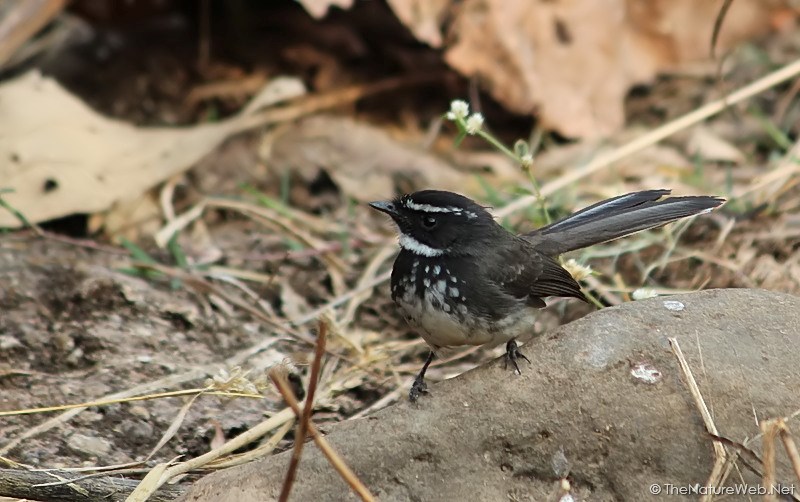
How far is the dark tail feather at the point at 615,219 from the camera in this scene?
4.89m

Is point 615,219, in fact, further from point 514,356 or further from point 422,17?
point 422,17

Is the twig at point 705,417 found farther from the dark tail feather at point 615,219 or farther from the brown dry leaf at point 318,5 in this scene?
the brown dry leaf at point 318,5

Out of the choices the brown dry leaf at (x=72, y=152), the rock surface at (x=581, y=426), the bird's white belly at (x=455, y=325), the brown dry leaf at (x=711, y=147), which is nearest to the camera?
the rock surface at (x=581, y=426)

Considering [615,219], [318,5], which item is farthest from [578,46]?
[615,219]

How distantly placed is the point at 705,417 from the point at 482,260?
52.4 inches

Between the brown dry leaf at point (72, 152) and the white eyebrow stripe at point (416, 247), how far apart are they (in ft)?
7.68

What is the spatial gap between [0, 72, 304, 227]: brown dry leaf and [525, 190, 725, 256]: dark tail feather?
2.72 meters

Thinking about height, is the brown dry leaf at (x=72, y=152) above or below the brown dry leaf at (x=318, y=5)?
below

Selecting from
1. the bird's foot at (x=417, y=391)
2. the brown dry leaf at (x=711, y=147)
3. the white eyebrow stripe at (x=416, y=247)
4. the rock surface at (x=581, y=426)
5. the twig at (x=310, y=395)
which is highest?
the twig at (x=310, y=395)

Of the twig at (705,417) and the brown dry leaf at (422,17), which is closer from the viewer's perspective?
the twig at (705,417)

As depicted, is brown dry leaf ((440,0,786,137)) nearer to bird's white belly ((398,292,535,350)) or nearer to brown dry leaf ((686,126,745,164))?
brown dry leaf ((686,126,745,164))

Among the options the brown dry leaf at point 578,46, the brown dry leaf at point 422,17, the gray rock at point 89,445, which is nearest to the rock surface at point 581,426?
the gray rock at point 89,445

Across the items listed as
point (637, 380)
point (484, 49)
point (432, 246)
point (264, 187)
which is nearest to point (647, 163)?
point (484, 49)

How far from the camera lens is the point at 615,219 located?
4953mm
